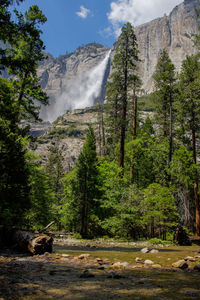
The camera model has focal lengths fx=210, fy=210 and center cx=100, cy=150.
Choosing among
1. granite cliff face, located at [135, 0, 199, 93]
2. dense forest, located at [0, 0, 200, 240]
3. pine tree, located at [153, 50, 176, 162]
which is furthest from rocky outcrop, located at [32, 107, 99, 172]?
dense forest, located at [0, 0, 200, 240]

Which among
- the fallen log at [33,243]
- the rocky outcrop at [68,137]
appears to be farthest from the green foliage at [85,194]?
the rocky outcrop at [68,137]

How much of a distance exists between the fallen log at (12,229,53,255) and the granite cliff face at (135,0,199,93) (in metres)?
148

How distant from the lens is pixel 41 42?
15.8 m

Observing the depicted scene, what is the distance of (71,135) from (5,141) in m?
110

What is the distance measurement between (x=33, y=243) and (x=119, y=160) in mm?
11724

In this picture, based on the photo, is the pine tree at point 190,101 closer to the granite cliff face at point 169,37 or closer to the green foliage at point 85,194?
the green foliage at point 85,194

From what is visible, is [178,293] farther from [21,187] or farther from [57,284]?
[21,187]

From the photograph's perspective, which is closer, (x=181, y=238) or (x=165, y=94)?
(x=181, y=238)

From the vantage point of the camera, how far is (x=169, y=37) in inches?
6383

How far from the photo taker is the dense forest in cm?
1062

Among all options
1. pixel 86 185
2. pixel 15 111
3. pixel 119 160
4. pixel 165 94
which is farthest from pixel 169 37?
pixel 15 111

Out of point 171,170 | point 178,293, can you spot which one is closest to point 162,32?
point 171,170

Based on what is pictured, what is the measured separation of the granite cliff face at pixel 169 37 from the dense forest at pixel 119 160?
132 meters

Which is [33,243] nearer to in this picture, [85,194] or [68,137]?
[85,194]
